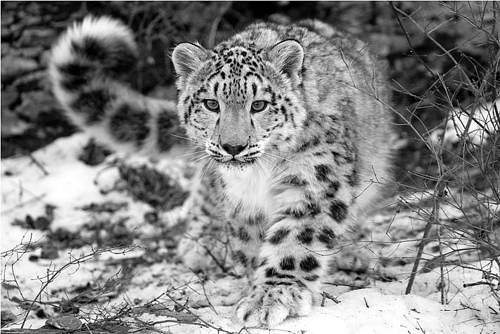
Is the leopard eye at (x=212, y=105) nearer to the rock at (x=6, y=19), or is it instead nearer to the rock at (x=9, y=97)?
the rock at (x=9, y=97)

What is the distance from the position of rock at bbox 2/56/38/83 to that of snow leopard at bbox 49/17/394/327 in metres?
2.08

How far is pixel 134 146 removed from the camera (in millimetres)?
6297

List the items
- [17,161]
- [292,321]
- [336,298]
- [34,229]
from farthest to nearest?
1. [17,161]
2. [34,229]
3. [336,298]
4. [292,321]

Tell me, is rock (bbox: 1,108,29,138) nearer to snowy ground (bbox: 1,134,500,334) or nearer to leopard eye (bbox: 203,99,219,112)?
snowy ground (bbox: 1,134,500,334)

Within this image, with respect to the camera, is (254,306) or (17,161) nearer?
(254,306)

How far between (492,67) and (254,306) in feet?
6.52

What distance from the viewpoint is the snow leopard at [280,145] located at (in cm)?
481

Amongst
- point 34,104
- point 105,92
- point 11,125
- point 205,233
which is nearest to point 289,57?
point 105,92

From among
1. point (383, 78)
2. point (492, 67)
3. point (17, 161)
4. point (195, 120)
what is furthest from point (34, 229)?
point (492, 67)

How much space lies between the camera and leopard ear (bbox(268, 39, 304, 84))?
16.4ft

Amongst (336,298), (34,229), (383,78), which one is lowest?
(34,229)

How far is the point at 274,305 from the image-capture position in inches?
175

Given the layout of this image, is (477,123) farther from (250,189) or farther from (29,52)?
(29,52)

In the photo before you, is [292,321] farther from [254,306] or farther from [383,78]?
[383,78]
